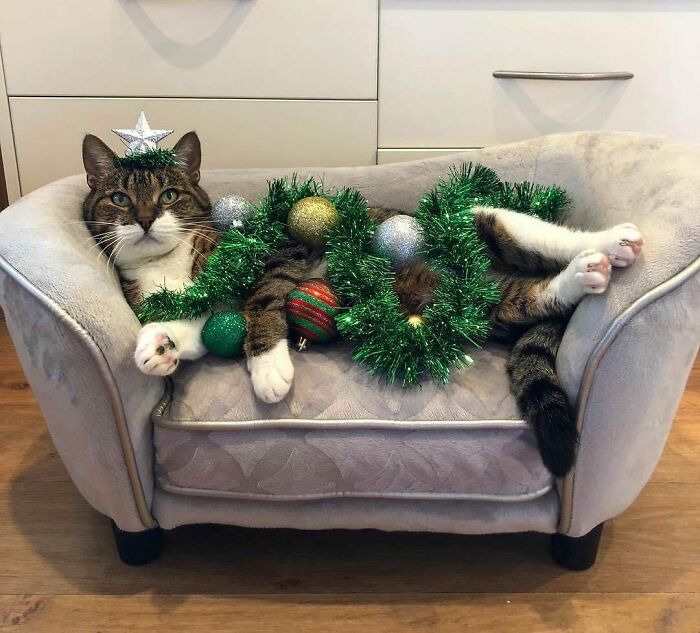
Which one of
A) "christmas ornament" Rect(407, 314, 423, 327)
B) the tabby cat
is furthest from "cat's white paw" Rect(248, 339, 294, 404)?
"christmas ornament" Rect(407, 314, 423, 327)

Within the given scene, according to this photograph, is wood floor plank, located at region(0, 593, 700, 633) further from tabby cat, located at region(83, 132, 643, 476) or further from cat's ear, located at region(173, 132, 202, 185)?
cat's ear, located at region(173, 132, 202, 185)

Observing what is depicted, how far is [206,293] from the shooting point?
3.52 feet

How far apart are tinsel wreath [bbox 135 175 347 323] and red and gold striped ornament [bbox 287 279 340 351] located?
0.30ft

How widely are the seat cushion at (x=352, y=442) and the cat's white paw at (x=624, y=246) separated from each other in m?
0.24

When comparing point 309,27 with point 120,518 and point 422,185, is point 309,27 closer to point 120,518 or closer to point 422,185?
point 422,185

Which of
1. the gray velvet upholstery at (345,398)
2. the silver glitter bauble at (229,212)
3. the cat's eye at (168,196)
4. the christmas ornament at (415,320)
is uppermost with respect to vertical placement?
the cat's eye at (168,196)

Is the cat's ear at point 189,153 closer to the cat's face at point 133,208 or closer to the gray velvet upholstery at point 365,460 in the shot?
the cat's face at point 133,208

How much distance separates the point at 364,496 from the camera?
1005 mm

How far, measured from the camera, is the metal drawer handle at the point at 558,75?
4.98 ft

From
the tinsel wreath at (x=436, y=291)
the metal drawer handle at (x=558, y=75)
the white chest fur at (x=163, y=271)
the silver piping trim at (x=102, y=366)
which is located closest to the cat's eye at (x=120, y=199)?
the white chest fur at (x=163, y=271)

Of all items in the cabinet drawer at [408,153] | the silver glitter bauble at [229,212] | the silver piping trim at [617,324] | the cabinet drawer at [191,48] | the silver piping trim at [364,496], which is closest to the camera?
the silver piping trim at [617,324]

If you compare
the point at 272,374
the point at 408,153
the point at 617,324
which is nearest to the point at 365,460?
the point at 272,374

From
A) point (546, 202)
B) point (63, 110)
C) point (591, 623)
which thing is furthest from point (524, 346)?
point (63, 110)

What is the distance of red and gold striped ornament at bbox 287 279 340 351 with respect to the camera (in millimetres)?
1079
